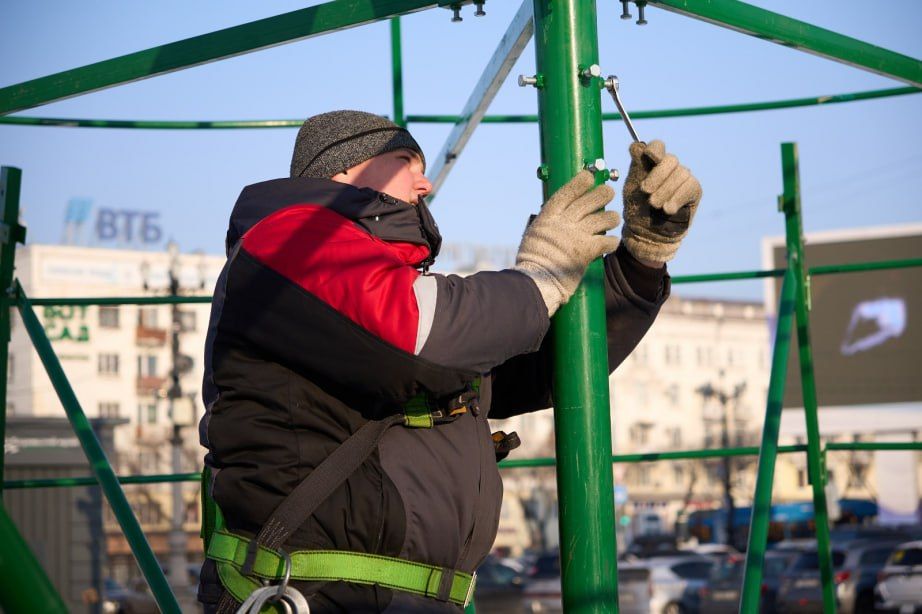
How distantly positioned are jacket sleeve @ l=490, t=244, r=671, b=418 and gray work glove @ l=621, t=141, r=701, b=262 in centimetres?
4

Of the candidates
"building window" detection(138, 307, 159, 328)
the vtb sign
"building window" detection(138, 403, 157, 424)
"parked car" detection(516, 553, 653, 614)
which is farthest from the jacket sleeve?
the vtb sign

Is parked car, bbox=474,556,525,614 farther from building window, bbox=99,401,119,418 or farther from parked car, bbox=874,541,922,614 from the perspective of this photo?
building window, bbox=99,401,119,418

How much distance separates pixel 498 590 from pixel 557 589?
155 inches

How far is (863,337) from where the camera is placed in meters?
33.1

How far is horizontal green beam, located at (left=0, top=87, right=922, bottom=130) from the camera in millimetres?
3500

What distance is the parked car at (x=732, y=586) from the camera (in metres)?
16.3

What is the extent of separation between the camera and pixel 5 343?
10.4 feet

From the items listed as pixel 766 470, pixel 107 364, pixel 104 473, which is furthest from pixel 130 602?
pixel 766 470

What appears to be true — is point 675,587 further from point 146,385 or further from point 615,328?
point 146,385

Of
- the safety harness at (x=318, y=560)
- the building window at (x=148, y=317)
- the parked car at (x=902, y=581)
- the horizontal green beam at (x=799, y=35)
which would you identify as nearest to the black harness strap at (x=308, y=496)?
the safety harness at (x=318, y=560)

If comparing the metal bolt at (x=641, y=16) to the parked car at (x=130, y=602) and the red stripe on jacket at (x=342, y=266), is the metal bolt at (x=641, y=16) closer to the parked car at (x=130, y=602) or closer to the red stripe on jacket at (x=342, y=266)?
the red stripe on jacket at (x=342, y=266)

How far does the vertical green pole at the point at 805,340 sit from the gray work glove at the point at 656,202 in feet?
3.75

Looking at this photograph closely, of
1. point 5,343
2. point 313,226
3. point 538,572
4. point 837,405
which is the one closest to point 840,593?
point 538,572

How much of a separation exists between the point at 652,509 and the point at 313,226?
5276cm
